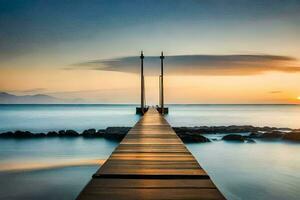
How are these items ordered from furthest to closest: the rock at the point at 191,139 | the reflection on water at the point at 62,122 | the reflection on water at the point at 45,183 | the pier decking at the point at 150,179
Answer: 1. the reflection on water at the point at 62,122
2. the rock at the point at 191,139
3. the reflection on water at the point at 45,183
4. the pier decking at the point at 150,179

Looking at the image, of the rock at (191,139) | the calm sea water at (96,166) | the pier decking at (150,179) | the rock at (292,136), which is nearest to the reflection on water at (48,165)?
the calm sea water at (96,166)

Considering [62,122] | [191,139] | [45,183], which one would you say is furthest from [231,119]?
[45,183]

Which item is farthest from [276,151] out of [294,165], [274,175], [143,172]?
[143,172]

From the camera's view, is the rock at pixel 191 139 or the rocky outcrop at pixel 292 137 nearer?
the rock at pixel 191 139

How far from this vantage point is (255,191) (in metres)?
13.6

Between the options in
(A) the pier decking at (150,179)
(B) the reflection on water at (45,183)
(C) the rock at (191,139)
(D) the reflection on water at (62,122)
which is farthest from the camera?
(D) the reflection on water at (62,122)

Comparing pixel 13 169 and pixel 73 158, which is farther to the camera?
pixel 73 158

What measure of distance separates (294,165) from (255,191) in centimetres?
750

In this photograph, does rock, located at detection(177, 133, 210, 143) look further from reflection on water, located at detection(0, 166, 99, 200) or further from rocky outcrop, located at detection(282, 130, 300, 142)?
reflection on water, located at detection(0, 166, 99, 200)

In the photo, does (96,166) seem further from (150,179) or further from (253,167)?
(150,179)

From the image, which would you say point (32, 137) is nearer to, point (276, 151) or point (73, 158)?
point (73, 158)

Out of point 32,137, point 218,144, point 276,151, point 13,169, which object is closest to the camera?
point 13,169

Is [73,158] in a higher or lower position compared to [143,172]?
lower

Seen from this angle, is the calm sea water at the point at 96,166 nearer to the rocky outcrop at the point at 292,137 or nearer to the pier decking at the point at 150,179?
the rocky outcrop at the point at 292,137
